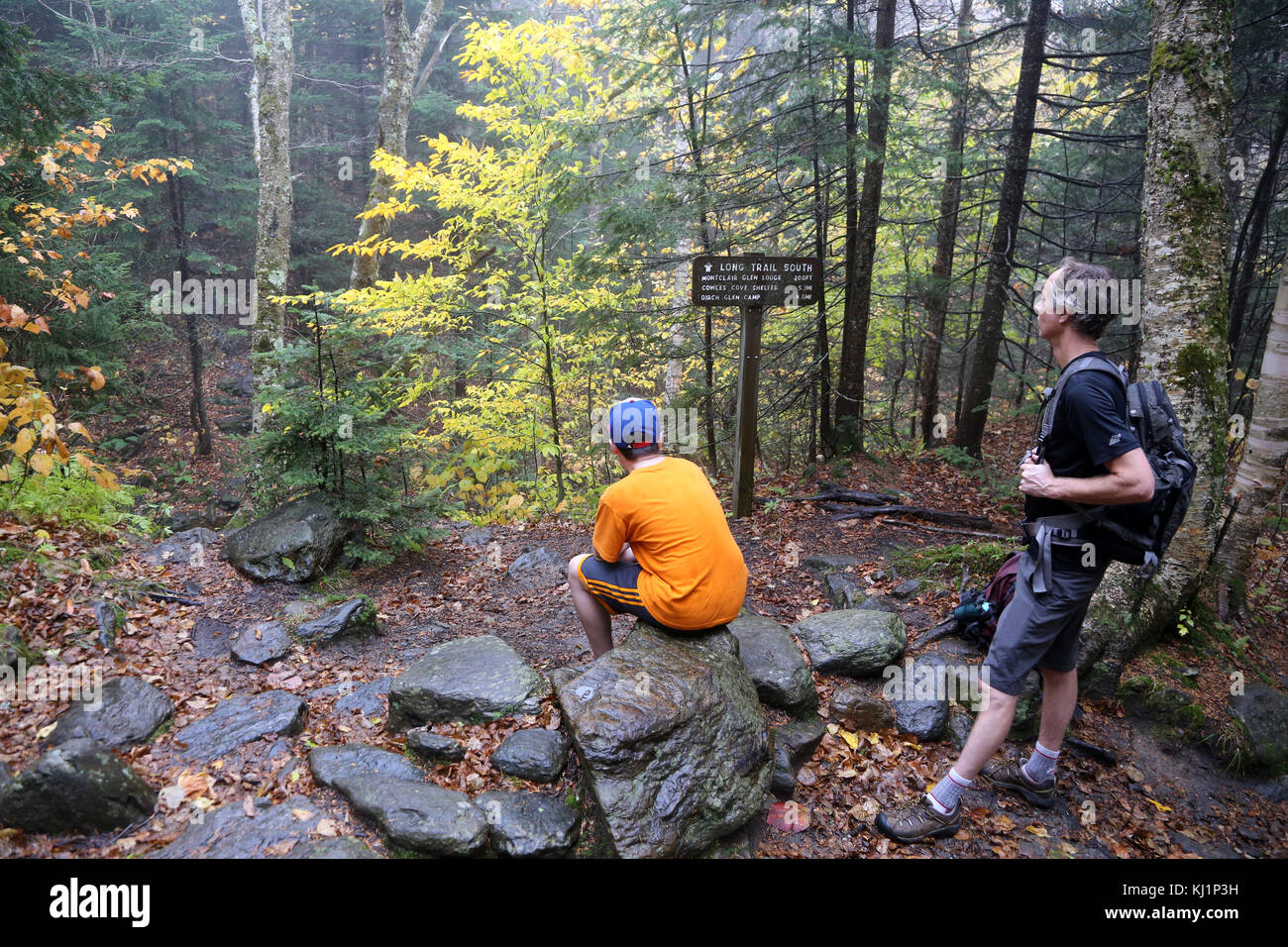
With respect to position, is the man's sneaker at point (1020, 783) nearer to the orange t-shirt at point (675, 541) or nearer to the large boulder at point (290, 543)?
the orange t-shirt at point (675, 541)

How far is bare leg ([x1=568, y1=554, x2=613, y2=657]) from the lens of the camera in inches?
145

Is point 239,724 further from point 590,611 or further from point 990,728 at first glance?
point 990,728

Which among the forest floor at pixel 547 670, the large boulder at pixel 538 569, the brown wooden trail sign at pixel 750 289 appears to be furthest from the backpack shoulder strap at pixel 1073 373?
the large boulder at pixel 538 569

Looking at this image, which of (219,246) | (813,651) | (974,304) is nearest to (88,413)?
(219,246)

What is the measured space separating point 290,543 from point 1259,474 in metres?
7.66

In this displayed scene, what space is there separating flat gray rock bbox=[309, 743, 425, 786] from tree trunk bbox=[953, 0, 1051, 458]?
8374mm

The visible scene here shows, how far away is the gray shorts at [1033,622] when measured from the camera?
2848 millimetres

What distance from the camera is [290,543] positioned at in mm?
5484

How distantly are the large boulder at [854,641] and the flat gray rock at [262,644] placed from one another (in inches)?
144

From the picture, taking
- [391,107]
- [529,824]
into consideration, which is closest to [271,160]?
[391,107]

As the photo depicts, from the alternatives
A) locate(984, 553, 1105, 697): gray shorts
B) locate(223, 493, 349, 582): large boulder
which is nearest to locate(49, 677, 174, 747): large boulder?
locate(223, 493, 349, 582): large boulder

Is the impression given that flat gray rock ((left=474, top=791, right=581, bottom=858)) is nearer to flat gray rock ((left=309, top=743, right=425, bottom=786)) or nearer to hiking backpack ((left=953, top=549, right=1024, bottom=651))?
flat gray rock ((left=309, top=743, right=425, bottom=786))
